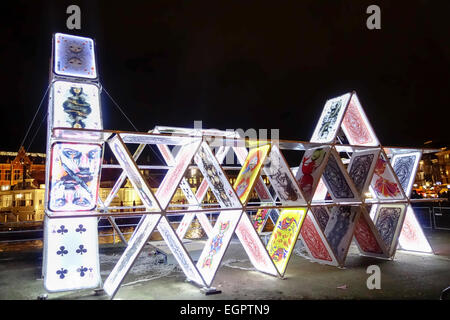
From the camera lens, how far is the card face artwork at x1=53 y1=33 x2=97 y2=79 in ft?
20.2

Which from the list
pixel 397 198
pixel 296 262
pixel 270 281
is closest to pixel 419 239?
pixel 397 198

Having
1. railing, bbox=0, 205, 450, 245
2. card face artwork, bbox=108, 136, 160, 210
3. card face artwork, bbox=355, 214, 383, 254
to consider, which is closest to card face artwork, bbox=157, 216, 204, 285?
card face artwork, bbox=108, 136, 160, 210

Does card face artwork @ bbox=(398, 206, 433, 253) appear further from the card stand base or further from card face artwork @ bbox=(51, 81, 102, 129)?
card face artwork @ bbox=(51, 81, 102, 129)

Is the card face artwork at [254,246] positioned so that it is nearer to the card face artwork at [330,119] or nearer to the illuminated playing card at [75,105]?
the card face artwork at [330,119]

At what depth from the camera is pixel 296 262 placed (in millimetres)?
7461

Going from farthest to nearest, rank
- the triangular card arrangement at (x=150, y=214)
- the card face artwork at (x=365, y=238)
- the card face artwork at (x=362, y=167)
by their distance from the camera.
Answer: the card face artwork at (x=365, y=238), the card face artwork at (x=362, y=167), the triangular card arrangement at (x=150, y=214)

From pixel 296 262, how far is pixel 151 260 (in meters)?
3.39

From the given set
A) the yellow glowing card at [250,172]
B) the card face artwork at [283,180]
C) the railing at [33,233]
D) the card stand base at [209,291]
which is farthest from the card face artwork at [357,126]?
the railing at [33,233]

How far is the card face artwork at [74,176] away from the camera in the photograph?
Answer: 202 inches

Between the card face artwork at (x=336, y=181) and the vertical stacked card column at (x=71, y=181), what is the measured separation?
470cm

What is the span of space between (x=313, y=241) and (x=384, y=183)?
7.83 feet
